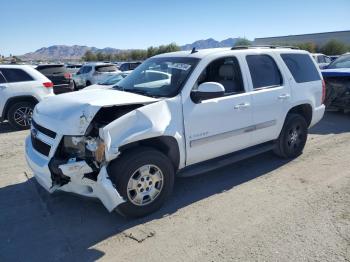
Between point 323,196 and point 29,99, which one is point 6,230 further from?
point 29,99

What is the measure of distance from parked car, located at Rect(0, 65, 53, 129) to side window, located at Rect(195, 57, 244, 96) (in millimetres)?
5659

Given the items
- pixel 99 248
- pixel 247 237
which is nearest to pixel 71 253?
pixel 99 248

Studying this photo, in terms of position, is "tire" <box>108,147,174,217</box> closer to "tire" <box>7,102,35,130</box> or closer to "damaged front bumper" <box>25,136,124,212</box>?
"damaged front bumper" <box>25,136,124,212</box>

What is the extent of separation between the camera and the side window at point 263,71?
5.05 m

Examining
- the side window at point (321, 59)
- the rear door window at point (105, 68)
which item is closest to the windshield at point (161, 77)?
the rear door window at point (105, 68)

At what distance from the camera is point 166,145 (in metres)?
4.09

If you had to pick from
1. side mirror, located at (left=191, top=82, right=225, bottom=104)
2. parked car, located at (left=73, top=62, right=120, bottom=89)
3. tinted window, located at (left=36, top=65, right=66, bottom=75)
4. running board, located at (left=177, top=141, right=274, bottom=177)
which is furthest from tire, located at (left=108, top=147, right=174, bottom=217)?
parked car, located at (left=73, top=62, right=120, bottom=89)

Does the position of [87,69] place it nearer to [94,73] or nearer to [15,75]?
[94,73]

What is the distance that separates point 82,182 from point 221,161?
2.06 meters

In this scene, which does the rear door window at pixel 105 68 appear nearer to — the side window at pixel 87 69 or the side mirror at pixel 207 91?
the side window at pixel 87 69

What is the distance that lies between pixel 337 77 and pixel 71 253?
914 centimetres

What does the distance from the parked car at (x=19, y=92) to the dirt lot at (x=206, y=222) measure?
3849 mm

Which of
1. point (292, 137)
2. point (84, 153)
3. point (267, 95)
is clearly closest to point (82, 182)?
point (84, 153)

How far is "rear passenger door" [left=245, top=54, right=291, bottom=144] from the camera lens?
16.5ft
